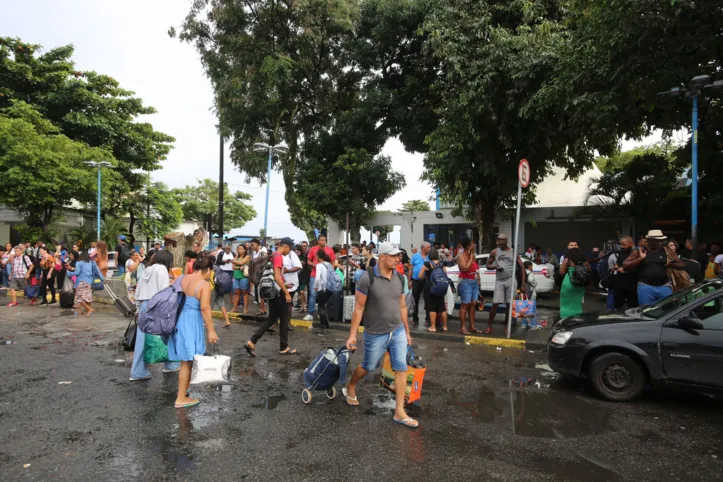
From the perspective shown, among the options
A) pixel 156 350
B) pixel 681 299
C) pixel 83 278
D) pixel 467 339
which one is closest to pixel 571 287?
pixel 467 339

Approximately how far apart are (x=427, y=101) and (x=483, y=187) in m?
4.86

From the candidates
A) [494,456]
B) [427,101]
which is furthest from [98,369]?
[427,101]

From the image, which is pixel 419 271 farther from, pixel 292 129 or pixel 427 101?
pixel 292 129

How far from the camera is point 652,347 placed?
5207 millimetres

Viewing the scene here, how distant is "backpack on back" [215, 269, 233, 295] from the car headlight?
23.9ft

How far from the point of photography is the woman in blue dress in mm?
5062

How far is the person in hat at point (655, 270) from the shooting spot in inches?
293

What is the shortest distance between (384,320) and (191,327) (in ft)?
6.75

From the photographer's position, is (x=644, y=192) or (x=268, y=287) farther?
(x=644, y=192)

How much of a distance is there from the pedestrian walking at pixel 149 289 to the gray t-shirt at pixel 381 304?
2.92m

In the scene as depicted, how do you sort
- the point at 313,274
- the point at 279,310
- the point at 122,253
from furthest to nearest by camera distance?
the point at 122,253, the point at 313,274, the point at 279,310

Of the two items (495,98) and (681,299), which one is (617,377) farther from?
(495,98)

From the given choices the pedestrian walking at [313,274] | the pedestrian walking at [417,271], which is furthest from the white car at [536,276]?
the pedestrian walking at [313,274]

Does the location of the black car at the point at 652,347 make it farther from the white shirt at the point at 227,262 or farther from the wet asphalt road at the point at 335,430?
the white shirt at the point at 227,262
